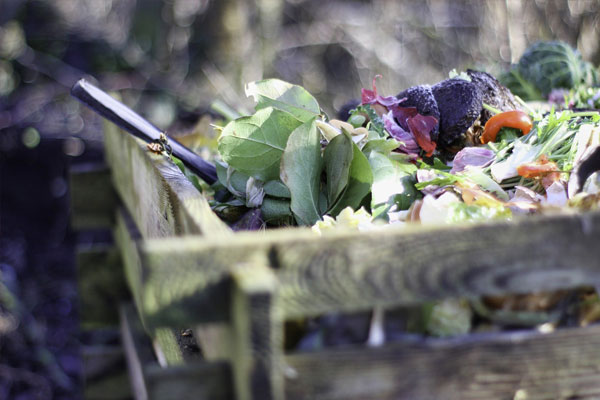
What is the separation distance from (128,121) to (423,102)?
727 mm

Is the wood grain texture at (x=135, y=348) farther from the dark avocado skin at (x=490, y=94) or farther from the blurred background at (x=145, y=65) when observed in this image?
the blurred background at (x=145, y=65)

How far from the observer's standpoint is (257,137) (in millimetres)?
1285

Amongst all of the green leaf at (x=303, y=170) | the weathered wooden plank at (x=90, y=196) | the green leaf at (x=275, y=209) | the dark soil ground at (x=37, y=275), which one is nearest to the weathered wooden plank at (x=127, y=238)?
the weathered wooden plank at (x=90, y=196)

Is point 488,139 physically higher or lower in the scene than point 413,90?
lower

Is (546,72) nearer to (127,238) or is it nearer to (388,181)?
(388,181)

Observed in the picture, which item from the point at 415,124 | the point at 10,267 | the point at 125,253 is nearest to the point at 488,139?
the point at 415,124

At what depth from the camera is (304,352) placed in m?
0.81

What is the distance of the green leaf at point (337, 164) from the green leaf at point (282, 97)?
0.12m

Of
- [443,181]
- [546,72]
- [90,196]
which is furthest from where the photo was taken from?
[546,72]

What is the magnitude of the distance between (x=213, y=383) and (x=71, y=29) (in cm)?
466

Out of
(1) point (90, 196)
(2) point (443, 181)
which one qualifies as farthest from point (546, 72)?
(1) point (90, 196)

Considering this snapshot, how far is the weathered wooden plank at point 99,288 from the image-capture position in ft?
5.76

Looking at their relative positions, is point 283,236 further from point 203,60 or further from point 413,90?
point 203,60

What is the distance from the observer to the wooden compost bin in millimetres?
767
